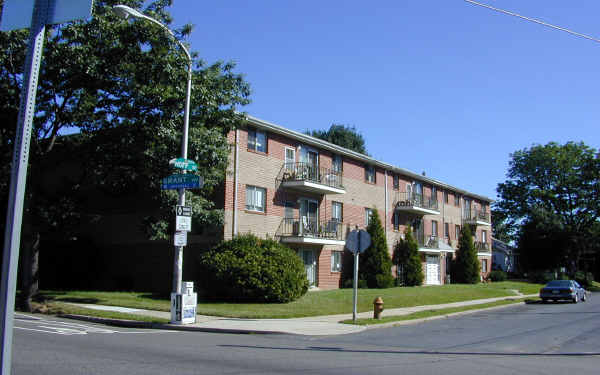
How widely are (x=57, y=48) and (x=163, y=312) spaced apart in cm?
911

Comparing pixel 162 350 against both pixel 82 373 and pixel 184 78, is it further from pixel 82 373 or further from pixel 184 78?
pixel 184 78

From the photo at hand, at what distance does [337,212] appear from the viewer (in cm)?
3195

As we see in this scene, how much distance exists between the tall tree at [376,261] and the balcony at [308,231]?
3080 millimetres

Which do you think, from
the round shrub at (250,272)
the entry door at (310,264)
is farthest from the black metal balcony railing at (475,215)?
the round shrub at (250,272)

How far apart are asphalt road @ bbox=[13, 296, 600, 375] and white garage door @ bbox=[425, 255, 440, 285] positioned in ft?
79.0

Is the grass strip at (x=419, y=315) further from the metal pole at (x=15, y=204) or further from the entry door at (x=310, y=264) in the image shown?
the metal pole at (x=15, y=204)

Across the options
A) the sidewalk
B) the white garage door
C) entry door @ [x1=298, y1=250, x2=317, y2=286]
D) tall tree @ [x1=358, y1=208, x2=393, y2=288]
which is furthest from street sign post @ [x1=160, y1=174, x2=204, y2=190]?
the white garage door

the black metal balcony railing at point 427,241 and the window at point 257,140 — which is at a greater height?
the window at point 257,140

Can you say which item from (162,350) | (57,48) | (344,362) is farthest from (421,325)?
(57,48)

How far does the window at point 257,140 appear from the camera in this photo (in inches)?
1036

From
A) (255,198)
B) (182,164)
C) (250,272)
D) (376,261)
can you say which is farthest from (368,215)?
(182,164)

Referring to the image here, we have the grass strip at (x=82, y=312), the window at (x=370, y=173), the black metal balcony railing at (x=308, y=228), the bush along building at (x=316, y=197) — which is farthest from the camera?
the window at (x=370, y=173)

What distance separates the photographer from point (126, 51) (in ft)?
60.9

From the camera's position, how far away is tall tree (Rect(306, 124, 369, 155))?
62.9 metres
